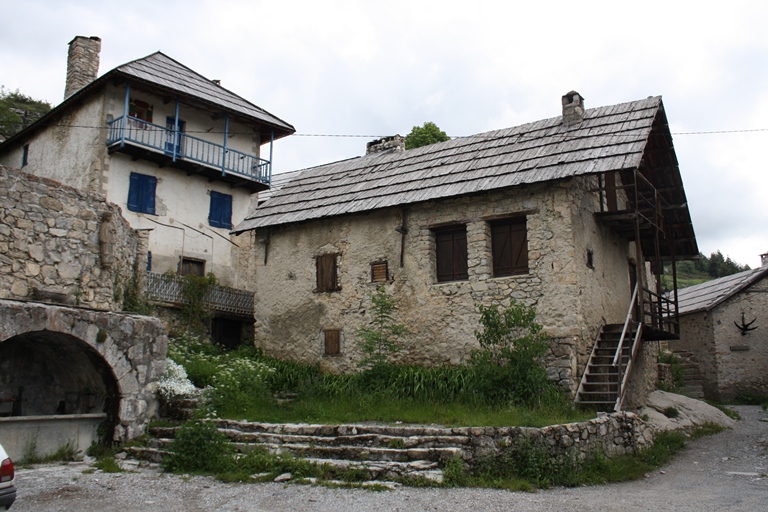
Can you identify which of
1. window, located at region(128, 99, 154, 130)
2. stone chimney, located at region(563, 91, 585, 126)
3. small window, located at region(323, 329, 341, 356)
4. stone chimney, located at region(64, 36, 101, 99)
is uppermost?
stone chimney, located at region(64, 36, 101, 99)

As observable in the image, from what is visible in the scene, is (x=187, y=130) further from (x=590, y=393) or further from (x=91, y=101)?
(x=590, y=393)

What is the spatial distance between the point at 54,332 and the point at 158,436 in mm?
2294

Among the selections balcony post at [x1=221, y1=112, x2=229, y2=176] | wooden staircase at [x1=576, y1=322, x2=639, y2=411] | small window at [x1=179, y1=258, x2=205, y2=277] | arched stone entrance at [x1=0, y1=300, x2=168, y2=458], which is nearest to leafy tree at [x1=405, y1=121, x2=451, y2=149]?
balcony post at [x1=221, y1=112, x2=229, y2=176]

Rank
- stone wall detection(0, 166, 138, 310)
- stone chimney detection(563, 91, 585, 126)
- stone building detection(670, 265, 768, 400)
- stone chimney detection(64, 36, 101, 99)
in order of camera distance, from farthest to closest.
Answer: stone chimney detection(64, 36, 101, 99), stone building detection(670, 265, 768, 400), stone chimney detection(563, 91, 585, 126), stone wall detection(0, 166, 138, 310)

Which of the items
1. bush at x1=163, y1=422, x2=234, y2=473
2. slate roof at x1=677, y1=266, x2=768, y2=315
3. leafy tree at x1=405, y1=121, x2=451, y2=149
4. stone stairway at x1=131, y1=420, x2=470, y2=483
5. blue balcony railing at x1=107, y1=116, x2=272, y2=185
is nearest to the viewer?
stone stairway at x1=131, y1=420, x2=470, y2=483

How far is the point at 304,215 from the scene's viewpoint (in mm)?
16500

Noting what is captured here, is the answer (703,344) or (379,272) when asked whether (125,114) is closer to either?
(379,272)

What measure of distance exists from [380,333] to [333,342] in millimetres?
1773

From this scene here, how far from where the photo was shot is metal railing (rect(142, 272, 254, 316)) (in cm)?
1744

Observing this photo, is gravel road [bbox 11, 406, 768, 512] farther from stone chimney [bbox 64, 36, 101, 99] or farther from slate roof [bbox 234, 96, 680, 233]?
stone chimney [bbox 64, 36, 101, 99]

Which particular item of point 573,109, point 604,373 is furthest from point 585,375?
point 573,109

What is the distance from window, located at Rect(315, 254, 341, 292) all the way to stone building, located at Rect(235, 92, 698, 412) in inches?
1.2

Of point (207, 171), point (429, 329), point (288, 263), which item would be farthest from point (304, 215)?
Result: point (207, 171)

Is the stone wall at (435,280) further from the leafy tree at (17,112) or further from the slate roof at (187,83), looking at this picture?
the leafy tree at (17,112)
